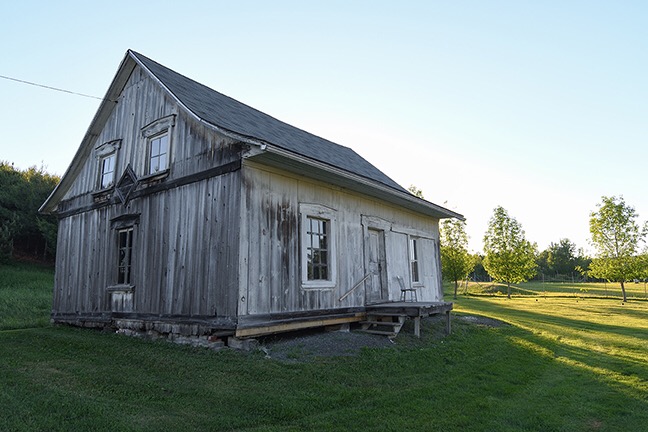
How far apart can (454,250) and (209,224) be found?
2409cm

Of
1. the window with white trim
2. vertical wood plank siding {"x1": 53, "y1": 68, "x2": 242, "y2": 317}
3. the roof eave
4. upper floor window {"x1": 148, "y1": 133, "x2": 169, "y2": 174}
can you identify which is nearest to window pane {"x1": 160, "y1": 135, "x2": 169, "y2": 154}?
upper floor window {"x1": 148, "y1": 133, "x2": 169, "y2": 174}

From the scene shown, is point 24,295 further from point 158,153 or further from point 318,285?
point 318,285

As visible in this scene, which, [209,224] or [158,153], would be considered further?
[158,153]

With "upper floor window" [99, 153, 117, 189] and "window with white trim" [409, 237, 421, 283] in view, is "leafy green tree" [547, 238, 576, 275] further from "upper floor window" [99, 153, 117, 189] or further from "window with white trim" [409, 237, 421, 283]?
"upper floor window" [99, 153, 117, 189]

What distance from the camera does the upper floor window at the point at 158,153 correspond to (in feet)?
33.6

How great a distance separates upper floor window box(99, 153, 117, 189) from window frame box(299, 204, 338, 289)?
6.01m

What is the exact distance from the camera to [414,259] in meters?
14.1

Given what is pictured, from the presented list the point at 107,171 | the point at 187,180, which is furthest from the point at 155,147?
the point at 107,171

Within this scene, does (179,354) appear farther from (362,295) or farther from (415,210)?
(415,210)

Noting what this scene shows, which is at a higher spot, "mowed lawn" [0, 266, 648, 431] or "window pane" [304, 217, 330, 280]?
"window pane" [304, 217, 330, 280]

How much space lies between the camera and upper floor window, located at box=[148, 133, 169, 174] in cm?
1023

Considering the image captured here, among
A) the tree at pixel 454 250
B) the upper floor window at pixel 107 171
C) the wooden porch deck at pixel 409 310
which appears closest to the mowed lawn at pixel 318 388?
the wooden porch deck at pixel 409 310

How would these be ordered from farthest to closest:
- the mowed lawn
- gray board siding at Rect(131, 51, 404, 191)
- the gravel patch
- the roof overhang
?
gray board siding at Rect(131, 51, 404, 191) < the roof overhang < the gravel patch < the mowed lawn

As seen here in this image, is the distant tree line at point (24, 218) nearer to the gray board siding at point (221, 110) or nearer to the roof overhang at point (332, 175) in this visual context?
the gray board siding at point (221, 110)
